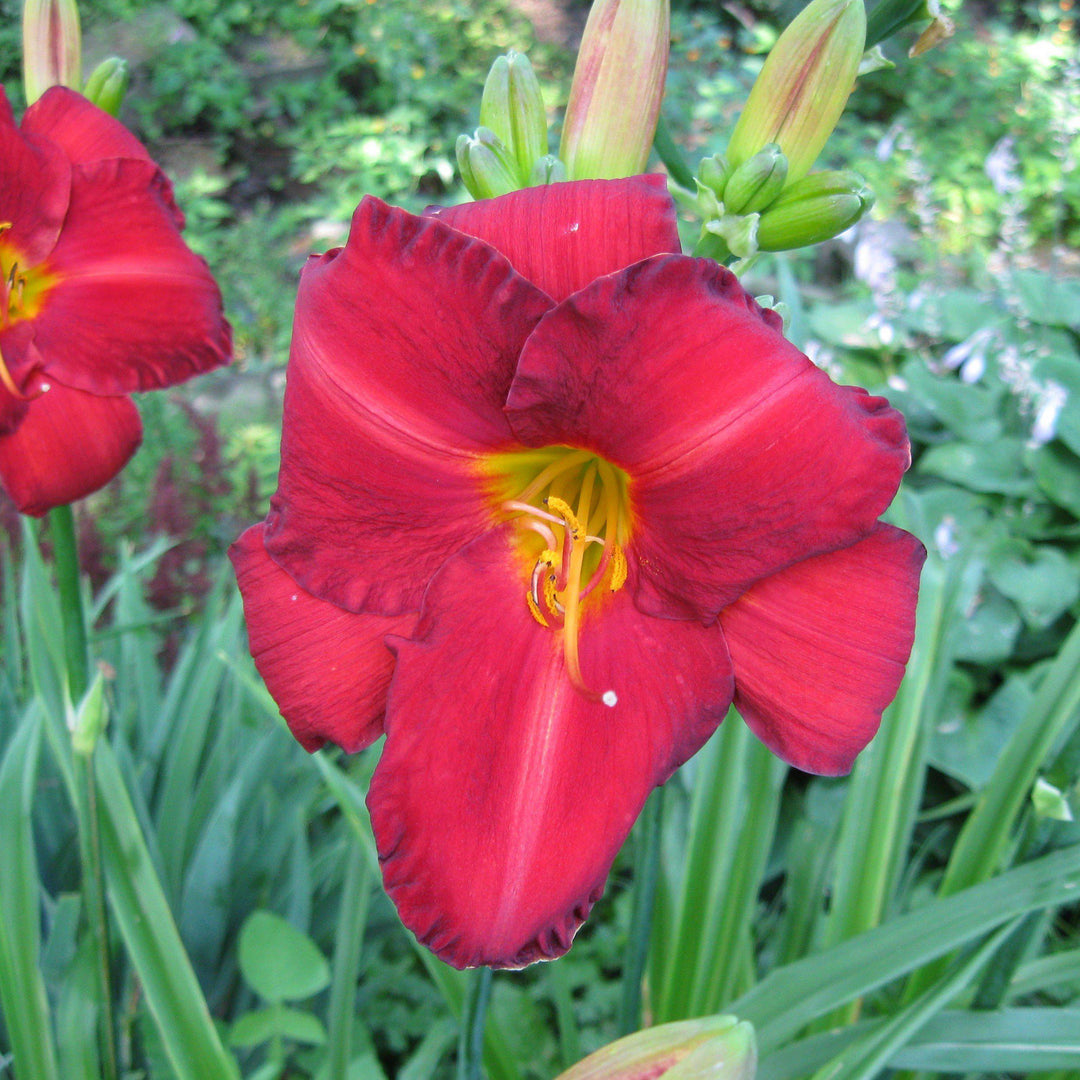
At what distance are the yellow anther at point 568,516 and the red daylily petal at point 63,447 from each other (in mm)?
579

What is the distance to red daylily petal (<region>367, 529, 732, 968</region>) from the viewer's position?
0.58 metres

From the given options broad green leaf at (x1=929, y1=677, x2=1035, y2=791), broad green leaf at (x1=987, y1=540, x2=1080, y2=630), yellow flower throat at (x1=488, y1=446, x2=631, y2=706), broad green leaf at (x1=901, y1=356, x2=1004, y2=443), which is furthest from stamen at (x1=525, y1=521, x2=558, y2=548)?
broad green leaf at (x1=901, y1=356, x2=1004, y2=443)

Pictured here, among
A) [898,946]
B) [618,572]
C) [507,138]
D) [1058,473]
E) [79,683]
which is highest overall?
[507,138]

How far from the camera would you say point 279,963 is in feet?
3.19

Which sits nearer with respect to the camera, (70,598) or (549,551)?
(549,551)

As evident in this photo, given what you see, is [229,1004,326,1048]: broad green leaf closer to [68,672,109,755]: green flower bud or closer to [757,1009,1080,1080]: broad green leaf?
[68,672,109,755]: green flower bud

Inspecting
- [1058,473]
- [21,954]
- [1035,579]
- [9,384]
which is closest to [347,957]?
[21,954]

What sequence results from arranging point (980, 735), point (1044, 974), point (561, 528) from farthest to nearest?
point (980, 735), point (1044, 974), point (561, 528)

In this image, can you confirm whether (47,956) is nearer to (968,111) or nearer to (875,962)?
(875,962)

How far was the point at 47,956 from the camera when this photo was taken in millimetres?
1142

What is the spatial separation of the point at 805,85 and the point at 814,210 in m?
0.09

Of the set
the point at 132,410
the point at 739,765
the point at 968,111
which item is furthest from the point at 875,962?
the point at 968,111

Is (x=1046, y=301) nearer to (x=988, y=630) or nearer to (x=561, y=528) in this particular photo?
(x=988, y=630)

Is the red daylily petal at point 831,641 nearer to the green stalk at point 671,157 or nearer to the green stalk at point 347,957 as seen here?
the green stalk at point 671,157
